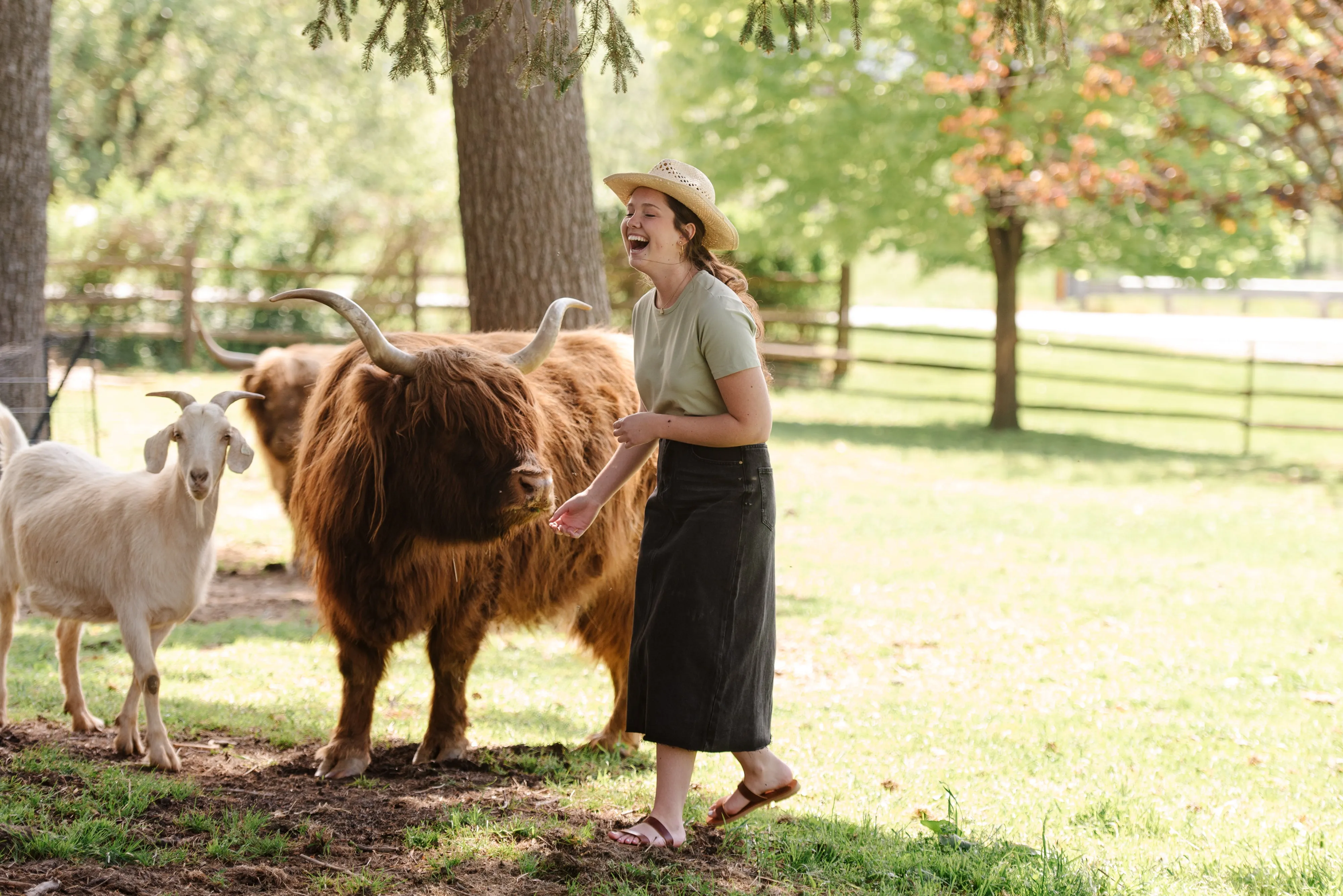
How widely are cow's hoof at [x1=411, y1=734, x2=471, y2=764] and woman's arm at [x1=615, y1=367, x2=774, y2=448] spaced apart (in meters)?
1.91

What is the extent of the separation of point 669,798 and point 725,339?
1475 mm

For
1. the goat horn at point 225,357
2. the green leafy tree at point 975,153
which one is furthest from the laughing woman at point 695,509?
the green leafy tree at point 975,153

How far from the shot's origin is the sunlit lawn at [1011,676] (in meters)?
4.69

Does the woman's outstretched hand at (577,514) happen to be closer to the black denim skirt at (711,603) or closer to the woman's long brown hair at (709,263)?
the black denim skirt at (711,603)

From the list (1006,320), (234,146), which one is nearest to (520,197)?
(1006,320)

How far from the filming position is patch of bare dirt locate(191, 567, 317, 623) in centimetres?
802

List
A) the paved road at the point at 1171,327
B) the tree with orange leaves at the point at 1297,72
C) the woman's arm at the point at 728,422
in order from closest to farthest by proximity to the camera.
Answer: the woman's arm at the point at 728,422 → the tree with orange leaves at the point at 1297,72 → the paved road at the point at 1171,327

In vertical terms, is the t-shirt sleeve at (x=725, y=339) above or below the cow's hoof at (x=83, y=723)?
above

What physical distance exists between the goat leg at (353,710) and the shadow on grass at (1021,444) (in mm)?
12786

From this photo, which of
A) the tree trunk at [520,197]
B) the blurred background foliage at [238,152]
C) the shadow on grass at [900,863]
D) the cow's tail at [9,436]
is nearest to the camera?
the shadow on grass at [900,863]

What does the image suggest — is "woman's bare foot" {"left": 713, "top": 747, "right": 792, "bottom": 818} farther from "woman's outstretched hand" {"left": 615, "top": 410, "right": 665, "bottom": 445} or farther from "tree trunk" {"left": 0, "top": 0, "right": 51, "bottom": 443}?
"tree trunk" {"left": 0, "top": 0, "right": 51, "bottom": 443}

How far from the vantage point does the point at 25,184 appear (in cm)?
777

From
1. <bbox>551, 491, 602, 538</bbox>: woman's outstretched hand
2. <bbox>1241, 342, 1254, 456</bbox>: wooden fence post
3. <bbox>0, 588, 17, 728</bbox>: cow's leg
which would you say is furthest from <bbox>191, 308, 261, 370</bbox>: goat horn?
<bbox>1241, 342, 1254, 456</bbox>: wooden fence post

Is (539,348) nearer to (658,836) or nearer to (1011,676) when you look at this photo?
(658,836)
